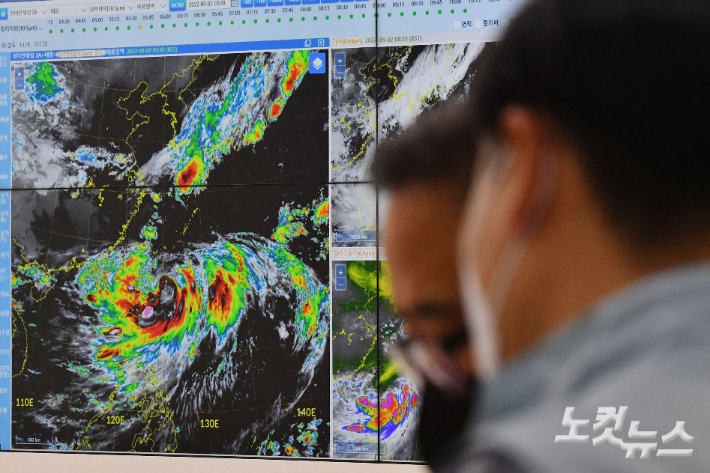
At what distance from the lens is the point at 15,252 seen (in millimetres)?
2004

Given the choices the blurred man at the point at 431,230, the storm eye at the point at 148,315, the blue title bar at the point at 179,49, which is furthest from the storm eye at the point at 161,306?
the blurred man at the point at 431,230

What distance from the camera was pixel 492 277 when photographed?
294mm

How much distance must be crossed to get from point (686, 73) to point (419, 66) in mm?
1606

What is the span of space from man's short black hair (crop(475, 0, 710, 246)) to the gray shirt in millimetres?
41

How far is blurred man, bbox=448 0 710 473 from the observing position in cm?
28

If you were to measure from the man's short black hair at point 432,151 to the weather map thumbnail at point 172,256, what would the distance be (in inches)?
61.0

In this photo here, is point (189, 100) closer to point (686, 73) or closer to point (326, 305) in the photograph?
point (326, 305)

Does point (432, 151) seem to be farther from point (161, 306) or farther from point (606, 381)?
point (161, 306)

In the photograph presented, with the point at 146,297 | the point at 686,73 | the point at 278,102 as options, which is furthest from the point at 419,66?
the point at 686,73

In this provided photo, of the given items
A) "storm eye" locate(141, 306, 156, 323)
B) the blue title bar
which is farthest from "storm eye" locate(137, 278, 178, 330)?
the blue title bar

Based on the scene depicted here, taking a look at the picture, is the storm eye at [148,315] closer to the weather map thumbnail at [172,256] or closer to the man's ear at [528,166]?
the weather map thumbnail at [172,256]

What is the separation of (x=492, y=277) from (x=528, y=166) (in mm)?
64

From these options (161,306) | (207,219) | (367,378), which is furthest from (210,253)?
(367,378)

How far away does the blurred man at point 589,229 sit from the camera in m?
0.28
